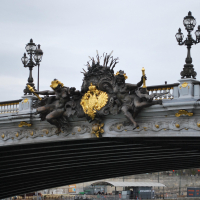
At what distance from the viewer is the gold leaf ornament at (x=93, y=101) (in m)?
26.1

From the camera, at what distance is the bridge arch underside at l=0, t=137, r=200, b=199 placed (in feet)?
95.6

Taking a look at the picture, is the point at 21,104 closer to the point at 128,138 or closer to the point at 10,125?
the point at 10,125

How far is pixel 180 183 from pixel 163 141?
200ft

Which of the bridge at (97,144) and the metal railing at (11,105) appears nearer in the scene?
the bridge at (97,144)

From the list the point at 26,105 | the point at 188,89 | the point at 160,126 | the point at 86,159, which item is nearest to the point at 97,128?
the point at 160,126

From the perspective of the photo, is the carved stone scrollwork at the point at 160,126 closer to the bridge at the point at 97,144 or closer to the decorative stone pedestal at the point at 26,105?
the bridge at the point at 97,144

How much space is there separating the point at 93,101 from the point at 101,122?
4.17ft

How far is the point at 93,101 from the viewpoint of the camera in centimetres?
2638

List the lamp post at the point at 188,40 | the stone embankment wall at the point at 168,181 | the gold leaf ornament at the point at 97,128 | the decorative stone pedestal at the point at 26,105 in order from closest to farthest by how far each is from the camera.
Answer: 1. the lamp post at the point at 188,40
2. the gold leaf ornament at the point at 97,128
3. the decorative stone pedestal at the point at 26,105
4. the stone embankment wall at the point at 168,181

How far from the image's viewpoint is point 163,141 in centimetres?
2692

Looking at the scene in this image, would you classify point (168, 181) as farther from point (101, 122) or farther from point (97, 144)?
point (101, 122)

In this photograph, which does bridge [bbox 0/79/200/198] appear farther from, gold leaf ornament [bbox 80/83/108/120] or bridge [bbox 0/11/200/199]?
gold leaf ornament [bbox 80/83/108/120]

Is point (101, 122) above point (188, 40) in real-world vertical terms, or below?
below

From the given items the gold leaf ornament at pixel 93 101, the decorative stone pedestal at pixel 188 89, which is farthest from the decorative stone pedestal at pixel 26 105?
the decorative stone pedestal at pixel 188 89
